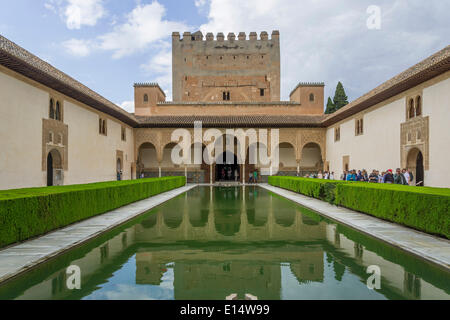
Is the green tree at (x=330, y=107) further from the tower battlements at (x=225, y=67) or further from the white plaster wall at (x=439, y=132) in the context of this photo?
the white plaster wall at (x=439, y=132)

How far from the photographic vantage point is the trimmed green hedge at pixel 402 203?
213 inches

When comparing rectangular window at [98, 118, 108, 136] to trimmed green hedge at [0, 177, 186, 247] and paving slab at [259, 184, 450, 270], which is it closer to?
trimmed green hedge at [0, 177, 186, 247]

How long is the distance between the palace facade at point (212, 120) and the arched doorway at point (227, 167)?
0.28m

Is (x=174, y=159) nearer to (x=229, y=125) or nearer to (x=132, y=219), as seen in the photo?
(x=229, y=125)

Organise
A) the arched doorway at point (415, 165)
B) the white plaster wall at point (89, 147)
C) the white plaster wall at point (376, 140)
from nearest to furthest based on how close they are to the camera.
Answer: the arched doorway at point (415, 165)
the white plaster wall at point (376, 140)
the white plaster wall at point (89, 147)

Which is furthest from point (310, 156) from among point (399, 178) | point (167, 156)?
point (399, 178)

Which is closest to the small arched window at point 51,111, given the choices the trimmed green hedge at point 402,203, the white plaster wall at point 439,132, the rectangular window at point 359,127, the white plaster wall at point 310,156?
the trimmed green hedge at point 402,203

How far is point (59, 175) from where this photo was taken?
1342 centimetres

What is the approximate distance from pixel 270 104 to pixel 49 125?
61.7 ft

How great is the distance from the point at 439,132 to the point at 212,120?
1580 centimetres

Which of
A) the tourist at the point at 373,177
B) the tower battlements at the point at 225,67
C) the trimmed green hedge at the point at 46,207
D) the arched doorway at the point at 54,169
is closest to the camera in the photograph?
the trimmed green hedge at the point at 46,207

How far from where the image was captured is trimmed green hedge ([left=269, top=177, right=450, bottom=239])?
5408mm

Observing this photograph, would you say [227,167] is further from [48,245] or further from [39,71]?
[48,245]
